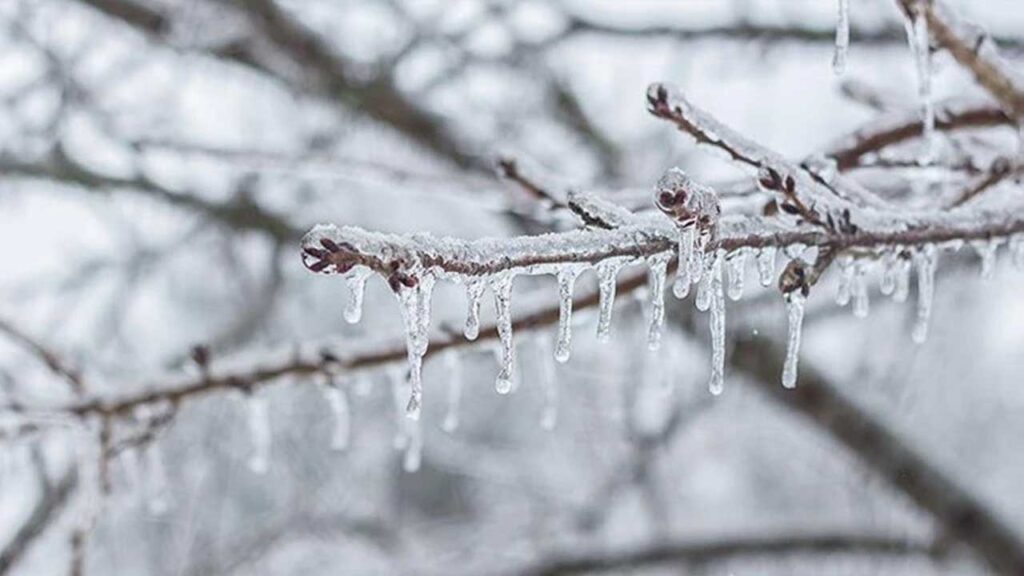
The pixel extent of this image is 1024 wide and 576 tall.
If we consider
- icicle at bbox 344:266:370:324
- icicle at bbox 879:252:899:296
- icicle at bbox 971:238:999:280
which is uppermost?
icicle at bbox 971:238:999:280

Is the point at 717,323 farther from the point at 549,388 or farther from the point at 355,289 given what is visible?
the point at 549,388

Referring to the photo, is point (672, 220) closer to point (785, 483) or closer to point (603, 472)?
point (603, 472)

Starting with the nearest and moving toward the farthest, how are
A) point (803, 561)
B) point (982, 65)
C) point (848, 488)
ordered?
point (982, 65) < point (803, 561) < point (848, 488)

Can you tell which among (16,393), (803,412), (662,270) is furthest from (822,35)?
(662,270)

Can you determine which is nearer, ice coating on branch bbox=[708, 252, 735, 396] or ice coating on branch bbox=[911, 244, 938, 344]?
ice coating on branch bbox=[708, 252, 735, 396]

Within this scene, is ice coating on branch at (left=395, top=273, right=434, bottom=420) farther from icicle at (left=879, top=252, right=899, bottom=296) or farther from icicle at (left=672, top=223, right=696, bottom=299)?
icicle at (left=879, top=252, right=899, bottom=296)

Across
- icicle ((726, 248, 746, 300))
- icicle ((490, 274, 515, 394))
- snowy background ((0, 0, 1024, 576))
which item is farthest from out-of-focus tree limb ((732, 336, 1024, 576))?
icicle ((490, 274, 515, 394))
